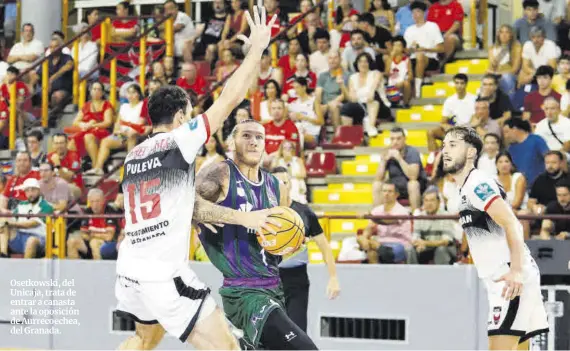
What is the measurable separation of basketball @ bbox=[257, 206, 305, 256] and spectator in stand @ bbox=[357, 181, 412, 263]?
4.89 m

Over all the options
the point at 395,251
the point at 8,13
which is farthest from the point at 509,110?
the point at 8,13

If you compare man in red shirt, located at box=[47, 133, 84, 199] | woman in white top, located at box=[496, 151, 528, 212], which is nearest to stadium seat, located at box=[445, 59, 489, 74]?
woman in white top, located at box=[496, 151, 528, 212]

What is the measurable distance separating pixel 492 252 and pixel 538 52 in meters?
7.09

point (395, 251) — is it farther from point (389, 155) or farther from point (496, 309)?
point (496, 309)

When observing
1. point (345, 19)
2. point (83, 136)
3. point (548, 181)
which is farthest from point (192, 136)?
point (345, 19)

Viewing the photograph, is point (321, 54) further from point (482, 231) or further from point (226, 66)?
point (482, 231)

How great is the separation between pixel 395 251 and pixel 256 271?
16.1 feet

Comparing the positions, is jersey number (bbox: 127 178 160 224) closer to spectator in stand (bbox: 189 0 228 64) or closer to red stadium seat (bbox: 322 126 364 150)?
red stadium seat (bbox: 322 126 364 150)

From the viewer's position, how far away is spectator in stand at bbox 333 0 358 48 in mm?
17000

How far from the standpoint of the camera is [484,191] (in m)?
8.08

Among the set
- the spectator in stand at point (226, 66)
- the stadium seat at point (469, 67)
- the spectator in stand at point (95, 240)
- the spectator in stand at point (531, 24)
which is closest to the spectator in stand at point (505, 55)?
the spectator in stand at point (531, 24)

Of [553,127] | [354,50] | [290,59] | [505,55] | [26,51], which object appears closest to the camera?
[553,127]

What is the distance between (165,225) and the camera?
718cm

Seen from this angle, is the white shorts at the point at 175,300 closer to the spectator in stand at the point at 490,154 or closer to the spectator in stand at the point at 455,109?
the spectator in stand at the point at 490,154
